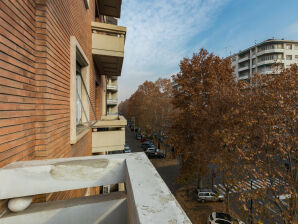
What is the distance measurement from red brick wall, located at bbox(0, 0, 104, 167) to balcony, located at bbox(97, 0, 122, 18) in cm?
627

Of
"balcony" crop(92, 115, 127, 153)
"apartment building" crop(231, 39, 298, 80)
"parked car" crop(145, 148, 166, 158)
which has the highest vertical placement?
"apartment building" crop(231, 39, 298, 80)

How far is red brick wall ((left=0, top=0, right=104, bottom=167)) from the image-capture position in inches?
67.9

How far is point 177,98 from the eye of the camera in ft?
42.5

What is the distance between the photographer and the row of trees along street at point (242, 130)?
5.72 m

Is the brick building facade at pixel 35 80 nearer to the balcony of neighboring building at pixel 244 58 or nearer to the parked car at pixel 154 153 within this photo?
the parked car at pixel 154 153

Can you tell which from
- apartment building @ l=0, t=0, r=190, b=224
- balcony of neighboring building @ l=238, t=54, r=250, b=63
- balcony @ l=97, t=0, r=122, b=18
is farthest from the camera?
balcony of neighboring building @ l=238, t=54, r=250, b=63

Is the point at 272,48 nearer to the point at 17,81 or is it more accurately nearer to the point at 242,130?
the point at 242,130

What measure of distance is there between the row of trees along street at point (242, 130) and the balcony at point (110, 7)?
639 centimetres

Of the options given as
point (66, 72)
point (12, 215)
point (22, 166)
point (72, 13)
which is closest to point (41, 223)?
point (12, 215)

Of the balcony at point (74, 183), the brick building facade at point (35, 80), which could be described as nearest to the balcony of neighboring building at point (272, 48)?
the brick building facade at point (35, 80)

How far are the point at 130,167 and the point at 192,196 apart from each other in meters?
13.8

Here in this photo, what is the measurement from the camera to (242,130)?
718 centimetres

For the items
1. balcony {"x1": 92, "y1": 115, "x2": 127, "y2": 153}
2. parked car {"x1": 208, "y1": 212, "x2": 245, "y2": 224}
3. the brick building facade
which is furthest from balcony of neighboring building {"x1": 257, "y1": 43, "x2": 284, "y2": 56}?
the brick building facade

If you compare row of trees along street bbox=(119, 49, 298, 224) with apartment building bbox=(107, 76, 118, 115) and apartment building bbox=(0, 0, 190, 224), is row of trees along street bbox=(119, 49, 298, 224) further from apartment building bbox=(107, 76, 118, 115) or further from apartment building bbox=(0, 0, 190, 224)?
apartment building bbox=(107, 76, 118, 115)
